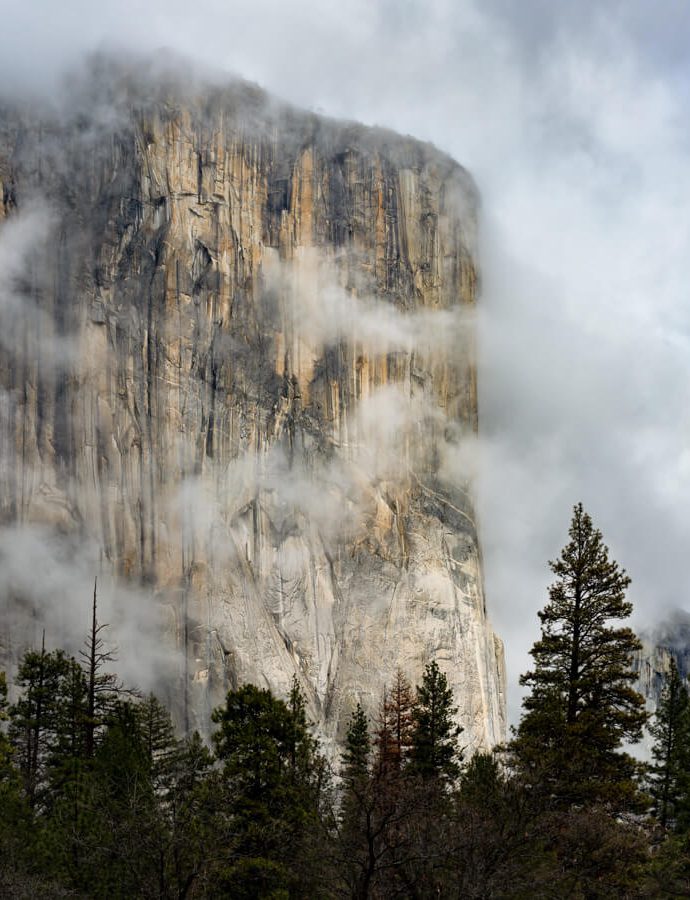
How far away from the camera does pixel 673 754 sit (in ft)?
140

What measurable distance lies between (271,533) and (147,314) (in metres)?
15.3

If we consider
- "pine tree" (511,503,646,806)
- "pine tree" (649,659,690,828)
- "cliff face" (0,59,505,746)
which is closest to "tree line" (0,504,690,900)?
"pine tree" (511,503,646,806)

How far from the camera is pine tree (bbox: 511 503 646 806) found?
2650 centimetres

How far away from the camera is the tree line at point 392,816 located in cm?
2291

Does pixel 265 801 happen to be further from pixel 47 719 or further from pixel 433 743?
pixel 47 719

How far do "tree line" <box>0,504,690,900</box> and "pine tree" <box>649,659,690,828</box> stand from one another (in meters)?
7.71

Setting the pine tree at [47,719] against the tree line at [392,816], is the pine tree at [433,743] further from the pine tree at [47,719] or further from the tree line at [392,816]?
the pine tree at [47,719]

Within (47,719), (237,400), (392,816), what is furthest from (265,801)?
(237,400)

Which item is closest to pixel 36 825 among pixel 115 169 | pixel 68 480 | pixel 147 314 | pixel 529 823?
pixel 529 823

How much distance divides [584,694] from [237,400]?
44629mm

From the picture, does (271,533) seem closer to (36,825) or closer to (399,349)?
(399,349)

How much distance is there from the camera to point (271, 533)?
69.5m

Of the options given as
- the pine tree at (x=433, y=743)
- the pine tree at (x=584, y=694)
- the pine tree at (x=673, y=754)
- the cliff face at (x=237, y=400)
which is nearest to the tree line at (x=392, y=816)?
the pine tree at (x=584, y=694)

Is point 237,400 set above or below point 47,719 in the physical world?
above
